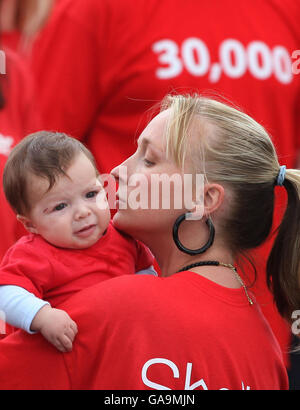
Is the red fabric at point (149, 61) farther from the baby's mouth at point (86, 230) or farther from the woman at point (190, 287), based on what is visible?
the baby's mouth at point (86, 230)

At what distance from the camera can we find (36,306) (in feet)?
6.54

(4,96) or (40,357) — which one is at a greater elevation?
Result: (4,96)

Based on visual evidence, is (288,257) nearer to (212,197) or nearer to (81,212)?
(212,197)

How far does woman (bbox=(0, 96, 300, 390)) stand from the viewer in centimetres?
201

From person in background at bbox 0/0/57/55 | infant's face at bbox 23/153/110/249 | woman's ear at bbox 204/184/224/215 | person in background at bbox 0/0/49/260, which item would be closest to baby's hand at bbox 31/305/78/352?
infant's face at bbox 23/153/110/249

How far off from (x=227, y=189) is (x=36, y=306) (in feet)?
2.00

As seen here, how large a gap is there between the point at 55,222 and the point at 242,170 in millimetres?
518

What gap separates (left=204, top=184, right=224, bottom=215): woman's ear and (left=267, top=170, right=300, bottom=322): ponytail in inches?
9.3

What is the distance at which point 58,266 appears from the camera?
6.94 ft

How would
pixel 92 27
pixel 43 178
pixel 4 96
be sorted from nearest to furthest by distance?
pixel 43 178, pixel 4 96, pixel 92 27

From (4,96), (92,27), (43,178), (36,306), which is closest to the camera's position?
(36,306)

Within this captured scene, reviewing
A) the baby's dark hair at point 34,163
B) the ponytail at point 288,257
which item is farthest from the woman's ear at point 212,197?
the baby's dark hair at point 34,163
